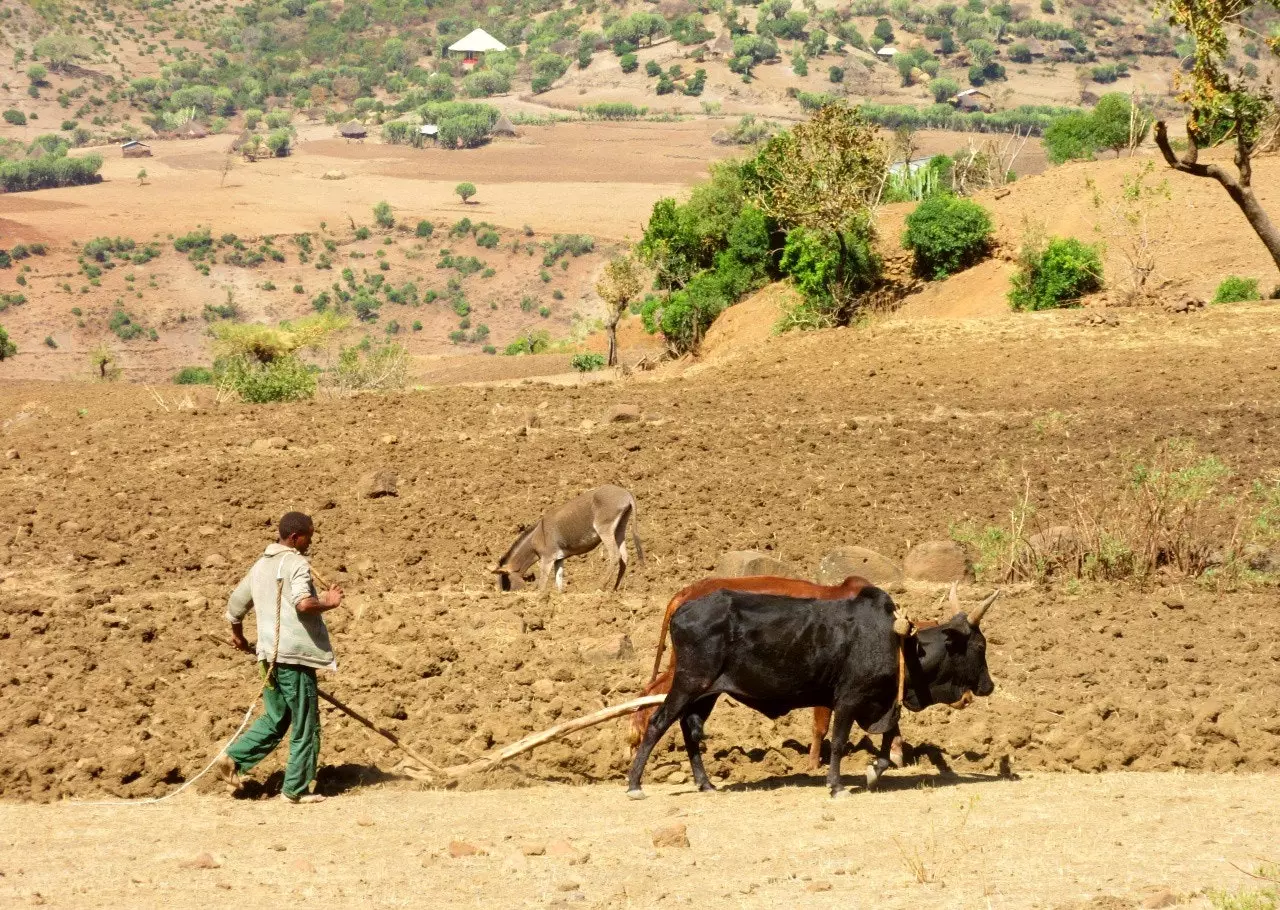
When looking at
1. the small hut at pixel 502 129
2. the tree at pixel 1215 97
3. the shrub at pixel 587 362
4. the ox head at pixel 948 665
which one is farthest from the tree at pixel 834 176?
the small hut at pixel 502 129

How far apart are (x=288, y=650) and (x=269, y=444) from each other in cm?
1169

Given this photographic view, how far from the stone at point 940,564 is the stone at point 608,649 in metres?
3.29

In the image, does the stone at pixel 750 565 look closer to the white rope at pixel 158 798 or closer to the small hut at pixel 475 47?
the white rope at pixel 158 798

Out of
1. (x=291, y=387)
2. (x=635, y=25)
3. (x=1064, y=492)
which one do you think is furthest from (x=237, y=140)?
(x=1064, y=492)

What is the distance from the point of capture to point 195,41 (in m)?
176

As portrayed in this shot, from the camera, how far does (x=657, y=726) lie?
8.80 metres

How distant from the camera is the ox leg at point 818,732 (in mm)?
9133

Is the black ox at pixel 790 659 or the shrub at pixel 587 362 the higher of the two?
the black ox at pixel 790 659

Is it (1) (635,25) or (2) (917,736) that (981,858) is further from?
(1) (635,25)

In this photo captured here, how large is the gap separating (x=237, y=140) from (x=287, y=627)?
454 feet

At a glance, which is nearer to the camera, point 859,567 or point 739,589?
point 739,589

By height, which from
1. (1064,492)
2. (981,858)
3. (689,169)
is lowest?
(689,169)

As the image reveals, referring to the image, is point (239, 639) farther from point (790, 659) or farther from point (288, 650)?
point (790, 659)

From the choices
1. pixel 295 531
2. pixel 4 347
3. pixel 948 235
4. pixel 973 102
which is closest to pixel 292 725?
pixel 295 531
